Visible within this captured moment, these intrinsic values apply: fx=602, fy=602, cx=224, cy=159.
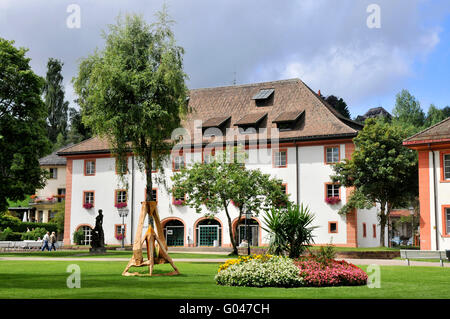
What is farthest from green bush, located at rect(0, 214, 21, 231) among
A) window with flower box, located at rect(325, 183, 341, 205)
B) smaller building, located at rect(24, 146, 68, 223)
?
window with flower box, located at rect(325, 183, 341, 205)

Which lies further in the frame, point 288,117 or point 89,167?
point 89,167

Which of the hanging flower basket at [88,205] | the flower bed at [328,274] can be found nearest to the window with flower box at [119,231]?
the hanging flower basket at [88,205]

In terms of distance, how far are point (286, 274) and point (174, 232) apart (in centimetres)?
3628

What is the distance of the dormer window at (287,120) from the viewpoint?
47.2m

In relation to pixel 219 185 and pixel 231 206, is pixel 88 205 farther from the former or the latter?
pixel 219 185

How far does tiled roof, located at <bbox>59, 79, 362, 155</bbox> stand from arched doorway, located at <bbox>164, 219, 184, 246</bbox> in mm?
7440

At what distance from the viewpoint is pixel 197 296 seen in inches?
499

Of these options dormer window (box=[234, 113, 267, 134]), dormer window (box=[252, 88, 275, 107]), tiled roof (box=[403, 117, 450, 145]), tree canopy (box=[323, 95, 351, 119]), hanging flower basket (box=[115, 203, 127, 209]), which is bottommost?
hanging flower basket (box=[115, 203, 127, 209])

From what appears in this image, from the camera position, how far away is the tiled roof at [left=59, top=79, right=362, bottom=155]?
151 feet

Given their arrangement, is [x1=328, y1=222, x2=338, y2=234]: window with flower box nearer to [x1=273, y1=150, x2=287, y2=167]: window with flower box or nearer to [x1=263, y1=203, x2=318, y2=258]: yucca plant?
[x1=273, y1=150, x2=287, y2=167]: window with flower box

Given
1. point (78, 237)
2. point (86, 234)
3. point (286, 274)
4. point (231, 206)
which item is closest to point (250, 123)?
point (231, 206)

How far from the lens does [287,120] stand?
47.1m

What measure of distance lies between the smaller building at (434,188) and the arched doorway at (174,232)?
2190 cm
